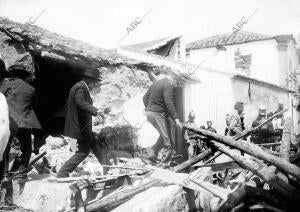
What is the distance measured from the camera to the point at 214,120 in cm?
1581

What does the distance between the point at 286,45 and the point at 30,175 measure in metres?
22.8

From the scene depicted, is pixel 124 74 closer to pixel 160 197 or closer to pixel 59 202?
pixel 59 202

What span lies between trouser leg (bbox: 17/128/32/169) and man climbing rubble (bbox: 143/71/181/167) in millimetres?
2181

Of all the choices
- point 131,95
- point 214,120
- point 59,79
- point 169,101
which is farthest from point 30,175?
A: point 214,120

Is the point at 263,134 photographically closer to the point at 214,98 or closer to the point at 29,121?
the point at 29,121

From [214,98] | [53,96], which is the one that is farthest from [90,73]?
[214,98]

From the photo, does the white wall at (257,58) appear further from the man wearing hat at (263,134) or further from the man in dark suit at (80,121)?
the man in dark suit at (80,121)

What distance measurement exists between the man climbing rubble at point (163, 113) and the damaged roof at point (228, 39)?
19.8m

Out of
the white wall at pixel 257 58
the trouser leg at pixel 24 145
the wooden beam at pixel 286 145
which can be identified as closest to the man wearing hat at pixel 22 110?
the trouser leg at pixel 24 145

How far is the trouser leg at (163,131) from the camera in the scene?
18.5ft

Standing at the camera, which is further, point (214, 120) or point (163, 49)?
Answer: point (163, 49)

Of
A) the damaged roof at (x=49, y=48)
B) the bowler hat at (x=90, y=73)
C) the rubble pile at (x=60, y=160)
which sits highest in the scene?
the damaged roof at (x=49, y=48)

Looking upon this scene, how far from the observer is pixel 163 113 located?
6020 mm

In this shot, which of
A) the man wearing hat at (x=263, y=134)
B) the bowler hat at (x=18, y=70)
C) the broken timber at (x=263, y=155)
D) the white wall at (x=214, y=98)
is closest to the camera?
the broken timber at (x=263, y=155)
